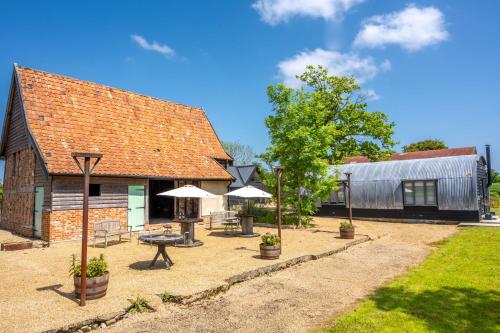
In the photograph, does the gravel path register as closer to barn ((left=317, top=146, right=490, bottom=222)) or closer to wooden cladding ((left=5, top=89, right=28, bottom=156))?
barn ((left=317, top=146, right=490, bottom=222))

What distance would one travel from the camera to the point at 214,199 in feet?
67.9

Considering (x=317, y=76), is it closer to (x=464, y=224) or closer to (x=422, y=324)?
(x=464, y=224)

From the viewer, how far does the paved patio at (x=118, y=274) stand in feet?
21.0

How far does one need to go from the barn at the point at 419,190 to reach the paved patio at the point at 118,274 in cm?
905

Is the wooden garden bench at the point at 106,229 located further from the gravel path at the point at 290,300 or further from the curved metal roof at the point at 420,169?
the curved metal roof at the point at 420,169

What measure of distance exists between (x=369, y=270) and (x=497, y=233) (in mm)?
10634

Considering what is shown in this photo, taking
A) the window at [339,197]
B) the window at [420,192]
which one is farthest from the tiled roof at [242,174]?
the window at [420,192]

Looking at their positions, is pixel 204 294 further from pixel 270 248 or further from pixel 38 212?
pixel 38 212

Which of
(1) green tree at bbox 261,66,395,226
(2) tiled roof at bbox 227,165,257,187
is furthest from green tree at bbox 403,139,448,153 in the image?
(1) green tree at bbox 261,66,395,226

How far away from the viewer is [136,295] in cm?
737

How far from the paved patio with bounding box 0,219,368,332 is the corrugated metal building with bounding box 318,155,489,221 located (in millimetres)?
10638

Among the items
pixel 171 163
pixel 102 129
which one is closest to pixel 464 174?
pixel 171 163

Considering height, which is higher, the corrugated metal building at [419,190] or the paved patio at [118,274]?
the corrugated metal building at [419,190]

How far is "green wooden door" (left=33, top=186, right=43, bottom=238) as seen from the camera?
15094mm
